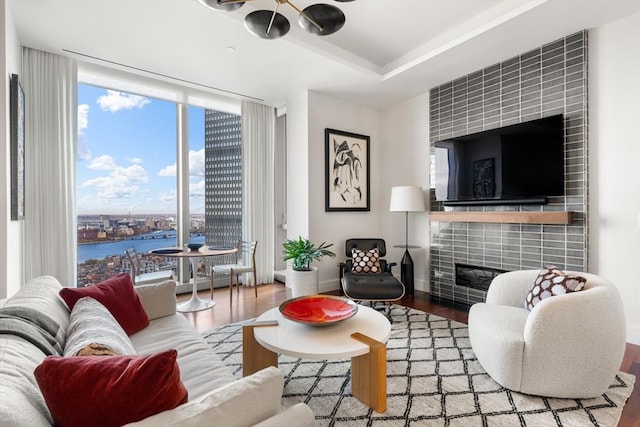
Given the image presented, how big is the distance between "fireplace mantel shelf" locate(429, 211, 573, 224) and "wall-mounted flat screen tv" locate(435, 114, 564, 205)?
5.5 inches

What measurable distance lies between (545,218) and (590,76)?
1.32 m

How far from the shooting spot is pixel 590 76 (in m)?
2.89

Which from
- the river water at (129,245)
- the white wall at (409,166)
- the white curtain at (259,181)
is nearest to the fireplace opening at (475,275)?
the white wall at (409,166)

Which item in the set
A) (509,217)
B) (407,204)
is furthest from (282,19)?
(509,217)

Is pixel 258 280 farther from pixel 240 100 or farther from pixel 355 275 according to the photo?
pixel 240 100

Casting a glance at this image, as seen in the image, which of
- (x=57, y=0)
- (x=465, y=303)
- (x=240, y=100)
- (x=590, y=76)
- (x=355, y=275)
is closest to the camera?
(x=57, y=0)

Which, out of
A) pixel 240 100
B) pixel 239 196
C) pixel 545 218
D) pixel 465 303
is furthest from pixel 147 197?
pixel 545 218

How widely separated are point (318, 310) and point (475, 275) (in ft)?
7.96

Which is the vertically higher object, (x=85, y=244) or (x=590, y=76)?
(x=590, y=76)

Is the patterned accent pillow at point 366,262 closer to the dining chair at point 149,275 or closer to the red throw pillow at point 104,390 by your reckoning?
the dining chair at point 149,275

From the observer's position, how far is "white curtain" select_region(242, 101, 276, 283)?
471 cm

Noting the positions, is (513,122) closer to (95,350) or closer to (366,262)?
(366,262)

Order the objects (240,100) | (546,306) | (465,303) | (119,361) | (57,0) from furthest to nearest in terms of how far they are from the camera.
A: (240,100) → (465,303) → (57,0) → (546,306) → (119,361)

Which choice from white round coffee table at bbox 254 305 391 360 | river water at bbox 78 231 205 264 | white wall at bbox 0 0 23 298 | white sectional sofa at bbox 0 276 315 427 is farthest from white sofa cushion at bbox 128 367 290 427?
river water at bbox 78 231 205 264
